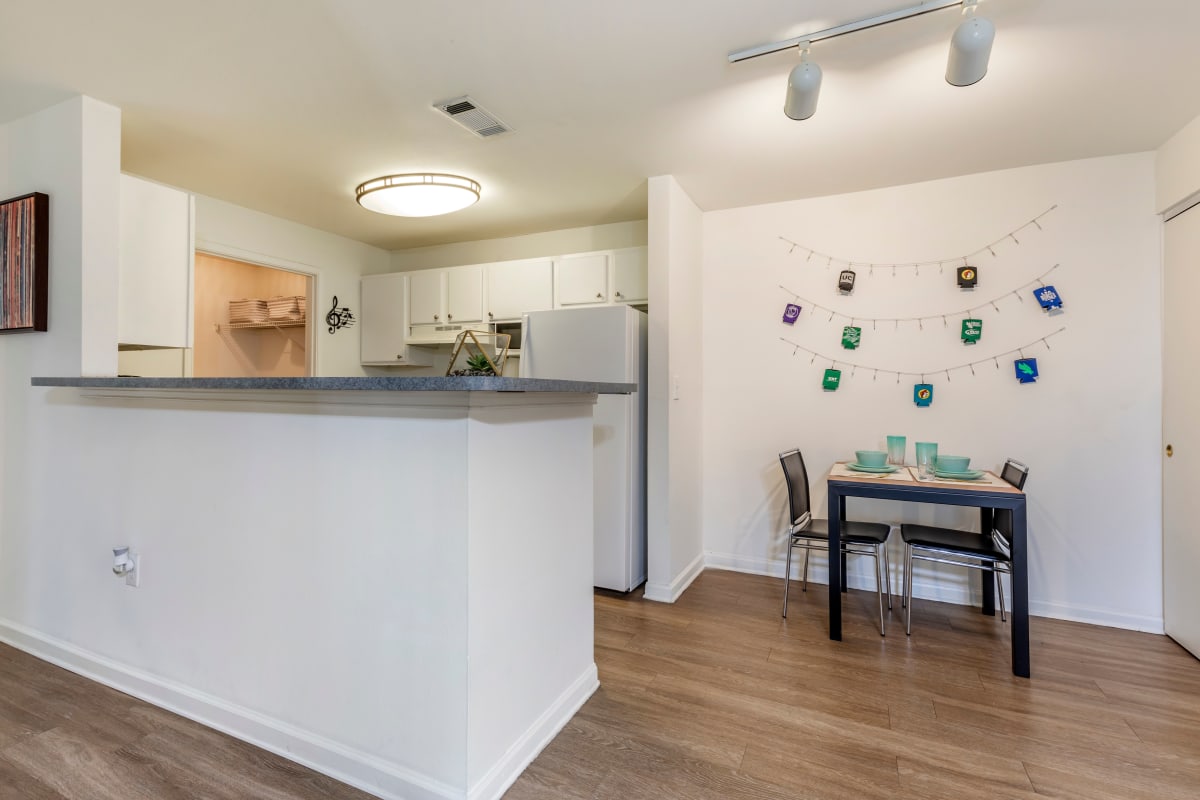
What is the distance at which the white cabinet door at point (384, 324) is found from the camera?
447 centimetres

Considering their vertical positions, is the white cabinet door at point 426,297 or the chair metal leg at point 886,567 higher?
the white cabinet door at point 426,297

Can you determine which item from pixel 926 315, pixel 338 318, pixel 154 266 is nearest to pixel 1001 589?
pixel 926 315

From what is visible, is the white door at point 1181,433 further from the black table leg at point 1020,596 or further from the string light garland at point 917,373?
the black table leg at point 1020,596

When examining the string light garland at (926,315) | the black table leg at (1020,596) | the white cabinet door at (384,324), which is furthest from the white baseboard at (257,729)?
the string light garland at (926,315)

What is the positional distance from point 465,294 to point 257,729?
2978 millimetres

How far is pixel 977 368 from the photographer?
313 centimetres

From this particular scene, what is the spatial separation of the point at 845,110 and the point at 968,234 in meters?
1.26

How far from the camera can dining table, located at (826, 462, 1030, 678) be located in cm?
236

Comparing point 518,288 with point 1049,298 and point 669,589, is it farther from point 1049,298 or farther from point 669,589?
point 1049,298

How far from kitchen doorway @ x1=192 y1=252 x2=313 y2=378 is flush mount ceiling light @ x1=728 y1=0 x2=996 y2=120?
411 centimetres

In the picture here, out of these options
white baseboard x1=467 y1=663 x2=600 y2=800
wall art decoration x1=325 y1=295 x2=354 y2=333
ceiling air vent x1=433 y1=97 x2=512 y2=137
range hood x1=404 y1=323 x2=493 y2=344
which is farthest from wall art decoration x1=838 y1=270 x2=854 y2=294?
wall art decoration x1=325 y1=295 x2=354 y2=333

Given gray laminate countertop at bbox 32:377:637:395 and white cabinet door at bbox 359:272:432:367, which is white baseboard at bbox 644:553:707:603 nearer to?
gray laminate countertop at bbox 32:377:637:395

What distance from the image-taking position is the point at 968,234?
10.3 feet

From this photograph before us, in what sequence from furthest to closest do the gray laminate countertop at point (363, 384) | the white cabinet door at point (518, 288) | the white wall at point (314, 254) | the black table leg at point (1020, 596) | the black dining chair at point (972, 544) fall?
the white cabinet door at point (518, 288), the white wall at point (314, 254), the black dining chair at point (972, 544), the black table leg at point (1020, 596), the gray laminate countertop at point (363, 384)
